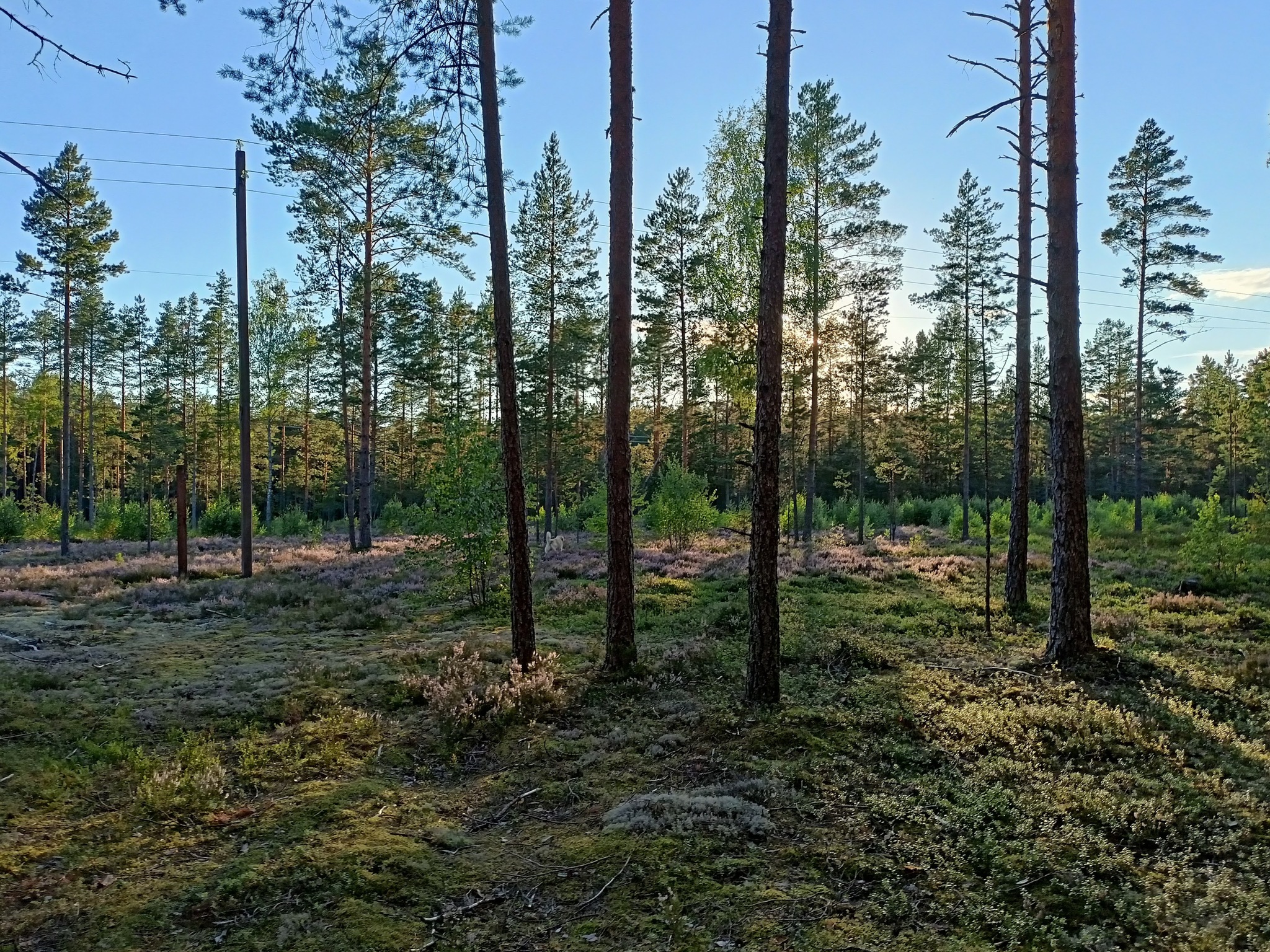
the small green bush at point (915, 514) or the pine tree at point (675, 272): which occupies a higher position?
the pine tree at point (675, 272)

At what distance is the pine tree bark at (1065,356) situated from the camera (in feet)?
28.6

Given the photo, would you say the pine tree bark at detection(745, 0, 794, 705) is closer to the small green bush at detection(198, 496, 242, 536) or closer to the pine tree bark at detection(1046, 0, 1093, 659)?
the pine tree bark at detection(1046, 0, 1093, 659)

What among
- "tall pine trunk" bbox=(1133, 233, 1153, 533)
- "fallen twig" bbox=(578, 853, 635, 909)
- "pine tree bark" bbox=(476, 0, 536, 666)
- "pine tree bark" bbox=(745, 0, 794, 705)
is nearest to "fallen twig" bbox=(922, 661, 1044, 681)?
"pine tree bark" bbox=(745, 0, 794, 705)

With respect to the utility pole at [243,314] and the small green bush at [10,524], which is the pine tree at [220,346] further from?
the utility pole at [243,314]

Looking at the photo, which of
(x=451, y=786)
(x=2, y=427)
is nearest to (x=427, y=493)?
(x=451, y=786)

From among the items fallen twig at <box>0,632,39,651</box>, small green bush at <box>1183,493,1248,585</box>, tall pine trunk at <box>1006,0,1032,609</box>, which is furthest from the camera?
small green bush at <box>1183,493,1248,585</box>

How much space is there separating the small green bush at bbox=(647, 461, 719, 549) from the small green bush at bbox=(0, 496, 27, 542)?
28.7 meters

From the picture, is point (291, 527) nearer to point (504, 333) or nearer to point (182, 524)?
point (182, 524)

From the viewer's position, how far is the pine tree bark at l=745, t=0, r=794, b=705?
6.99 metres

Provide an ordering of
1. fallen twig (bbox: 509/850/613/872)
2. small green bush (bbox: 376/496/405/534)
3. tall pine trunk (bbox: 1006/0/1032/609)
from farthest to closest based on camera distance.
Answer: small green bush (bbox: 376/496/405/534), tall pine trunk (bbox: 1006/0/1032/609), fallen twig (bbox: 509/850/613/872)

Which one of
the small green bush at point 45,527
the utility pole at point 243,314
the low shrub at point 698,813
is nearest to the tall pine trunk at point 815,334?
the utility pole at point 243,314

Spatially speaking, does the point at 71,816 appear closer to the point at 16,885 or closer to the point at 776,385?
the point at 16,885

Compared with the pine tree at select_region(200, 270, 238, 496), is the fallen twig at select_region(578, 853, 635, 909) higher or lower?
lower

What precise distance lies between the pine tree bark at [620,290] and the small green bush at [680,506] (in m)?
13.1
